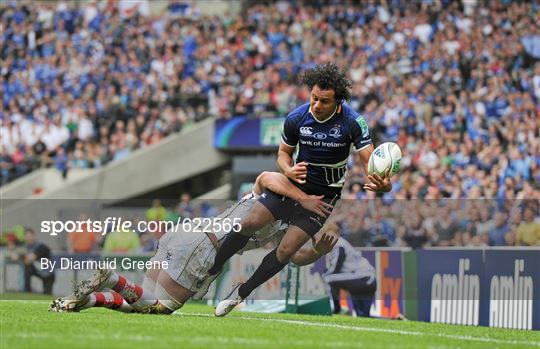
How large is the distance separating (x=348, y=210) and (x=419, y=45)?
13.3m

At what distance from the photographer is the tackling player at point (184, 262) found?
1098 centimetres

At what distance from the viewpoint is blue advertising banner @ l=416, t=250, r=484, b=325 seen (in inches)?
586

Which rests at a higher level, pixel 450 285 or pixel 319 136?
pixel 319 136

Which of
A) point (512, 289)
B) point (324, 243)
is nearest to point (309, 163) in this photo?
point (324, 243)

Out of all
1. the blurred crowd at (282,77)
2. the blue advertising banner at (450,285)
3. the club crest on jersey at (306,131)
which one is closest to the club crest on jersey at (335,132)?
the club crest on jersey at (306,131)

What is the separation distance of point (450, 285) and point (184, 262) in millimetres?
4970

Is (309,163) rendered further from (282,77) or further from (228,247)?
(282,77)

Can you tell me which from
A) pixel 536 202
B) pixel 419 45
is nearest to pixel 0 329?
pixel 536 202

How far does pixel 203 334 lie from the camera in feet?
29.5

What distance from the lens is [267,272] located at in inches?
450

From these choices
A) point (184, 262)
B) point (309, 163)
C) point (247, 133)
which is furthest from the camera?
point (247, 133)

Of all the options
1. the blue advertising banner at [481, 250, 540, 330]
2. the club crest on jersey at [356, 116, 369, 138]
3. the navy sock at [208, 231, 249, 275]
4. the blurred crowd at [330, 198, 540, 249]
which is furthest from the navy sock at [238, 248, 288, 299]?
the blue advertising banner at [481, 250, 540, 330]

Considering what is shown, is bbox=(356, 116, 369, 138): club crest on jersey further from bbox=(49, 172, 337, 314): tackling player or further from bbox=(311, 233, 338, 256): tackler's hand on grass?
bbox=(311, 233, 338, 256): tackler's hand on grass

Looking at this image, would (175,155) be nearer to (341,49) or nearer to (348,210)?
(341,49)
